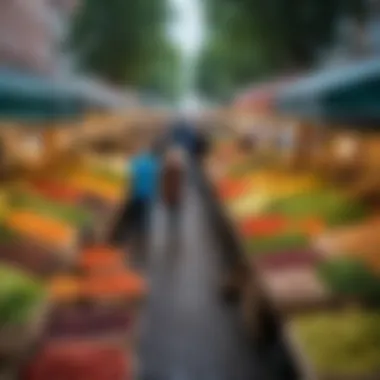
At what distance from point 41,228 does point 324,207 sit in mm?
980

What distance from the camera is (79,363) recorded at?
1.21 m

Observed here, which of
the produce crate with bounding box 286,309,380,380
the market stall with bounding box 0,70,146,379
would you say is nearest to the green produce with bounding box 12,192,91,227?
the market stall with bounding box 0,70,146,379

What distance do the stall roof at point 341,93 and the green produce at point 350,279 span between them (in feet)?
1.20

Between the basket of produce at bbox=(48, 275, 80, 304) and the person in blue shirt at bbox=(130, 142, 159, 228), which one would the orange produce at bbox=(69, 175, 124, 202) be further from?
the basket of produce at bbox=(48, 275, 80, 304)

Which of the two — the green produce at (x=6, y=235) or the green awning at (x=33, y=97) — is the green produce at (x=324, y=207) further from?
the green produce at (x=6, y=235)

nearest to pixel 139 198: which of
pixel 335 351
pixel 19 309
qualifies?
pixel 19 309

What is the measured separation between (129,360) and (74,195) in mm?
1421

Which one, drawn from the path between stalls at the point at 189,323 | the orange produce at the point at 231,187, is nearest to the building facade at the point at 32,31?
the path between stalls at the point at 189,323

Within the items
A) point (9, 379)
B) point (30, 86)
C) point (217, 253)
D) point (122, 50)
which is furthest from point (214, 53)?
point (217, 253)

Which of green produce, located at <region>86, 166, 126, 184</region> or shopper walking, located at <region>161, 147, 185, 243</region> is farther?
shopper walking, located at <region>161, 147, 185, 243</region>

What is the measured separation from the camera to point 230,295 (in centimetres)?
248

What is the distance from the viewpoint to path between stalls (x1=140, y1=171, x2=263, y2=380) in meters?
1.77

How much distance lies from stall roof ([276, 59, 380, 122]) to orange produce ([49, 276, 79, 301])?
850mm

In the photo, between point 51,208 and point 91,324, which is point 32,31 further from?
point 51,208
